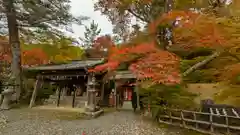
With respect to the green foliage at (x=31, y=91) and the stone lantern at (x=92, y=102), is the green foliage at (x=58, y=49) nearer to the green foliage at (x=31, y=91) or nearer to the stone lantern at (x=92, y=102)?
the green foliage at (x=31, y=91)

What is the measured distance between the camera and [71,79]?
578 inches

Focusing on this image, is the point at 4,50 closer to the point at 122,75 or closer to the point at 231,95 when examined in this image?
the point at 122,75

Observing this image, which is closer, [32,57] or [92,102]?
[92,102]

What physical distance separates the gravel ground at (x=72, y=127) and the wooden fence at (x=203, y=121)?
0.68 metres

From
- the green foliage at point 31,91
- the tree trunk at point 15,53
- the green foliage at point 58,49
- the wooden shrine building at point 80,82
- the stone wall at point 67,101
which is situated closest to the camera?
the wooden shrine building at point 80,82

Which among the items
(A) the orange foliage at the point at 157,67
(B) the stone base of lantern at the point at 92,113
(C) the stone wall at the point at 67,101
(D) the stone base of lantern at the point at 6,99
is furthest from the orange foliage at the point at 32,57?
(A) the orange foliage at the point at 157,67

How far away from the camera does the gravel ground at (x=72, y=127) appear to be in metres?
7.64

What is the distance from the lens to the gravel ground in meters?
7.64

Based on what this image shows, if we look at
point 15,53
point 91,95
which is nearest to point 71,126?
point 91,95

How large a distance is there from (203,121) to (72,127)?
4.47m

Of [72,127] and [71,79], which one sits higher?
[71,79]

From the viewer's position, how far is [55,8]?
14.1m

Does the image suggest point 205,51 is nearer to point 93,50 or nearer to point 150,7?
point 150,7

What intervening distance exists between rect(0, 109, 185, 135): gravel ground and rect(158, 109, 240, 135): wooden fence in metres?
0.68
